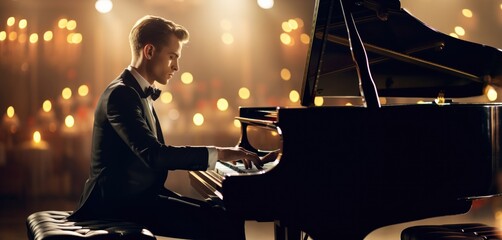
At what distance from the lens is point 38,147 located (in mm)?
7270

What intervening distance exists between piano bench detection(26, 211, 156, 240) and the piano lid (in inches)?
43.5

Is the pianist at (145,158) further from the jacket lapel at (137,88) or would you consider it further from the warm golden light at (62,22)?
the warm golden light at (62,22)

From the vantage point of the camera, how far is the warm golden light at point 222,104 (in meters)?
7.76

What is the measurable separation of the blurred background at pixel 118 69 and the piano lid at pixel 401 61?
3.60 m

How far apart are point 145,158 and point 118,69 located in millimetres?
5073

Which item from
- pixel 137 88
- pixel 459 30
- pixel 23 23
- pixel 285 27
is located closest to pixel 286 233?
pixel 137 88

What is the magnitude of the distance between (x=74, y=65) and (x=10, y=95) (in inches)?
30.5

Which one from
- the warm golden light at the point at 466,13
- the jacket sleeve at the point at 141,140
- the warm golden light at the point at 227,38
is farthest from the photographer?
the warm golden light at the point at 466,13

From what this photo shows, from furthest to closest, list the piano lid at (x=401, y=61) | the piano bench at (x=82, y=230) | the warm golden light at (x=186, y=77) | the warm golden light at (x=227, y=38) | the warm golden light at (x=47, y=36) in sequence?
1. the warm golden light at (x=227, y=38)
2. the warm golden light at (x=186, y=77)
3. the warm golden light at (x=47, y=36)
4. the piano lid at (x=401, y=61)
5. the piano bench at (x=82, y=230)

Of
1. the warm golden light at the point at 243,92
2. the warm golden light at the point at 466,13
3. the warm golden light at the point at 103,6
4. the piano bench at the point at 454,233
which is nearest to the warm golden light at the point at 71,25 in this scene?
the warm golden light at the point at 103,6

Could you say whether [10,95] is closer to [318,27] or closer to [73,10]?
[73,10]

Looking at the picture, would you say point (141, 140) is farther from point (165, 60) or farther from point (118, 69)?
point (118, 69)

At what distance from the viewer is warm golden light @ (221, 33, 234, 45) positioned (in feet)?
25.4

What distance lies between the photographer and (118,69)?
24.5 ft
